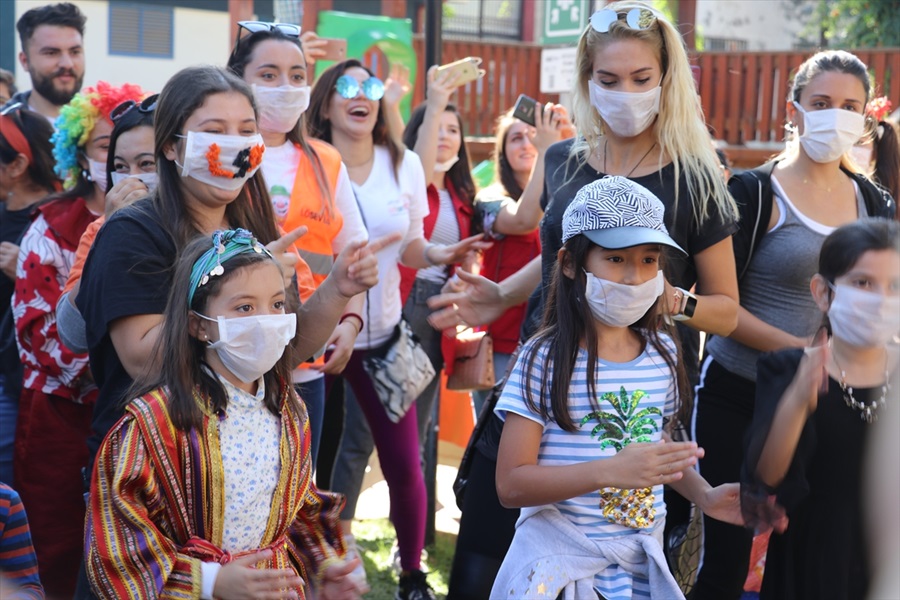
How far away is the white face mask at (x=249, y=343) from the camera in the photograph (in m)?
2.73

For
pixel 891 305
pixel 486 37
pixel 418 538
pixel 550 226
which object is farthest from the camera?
pixel 486 37

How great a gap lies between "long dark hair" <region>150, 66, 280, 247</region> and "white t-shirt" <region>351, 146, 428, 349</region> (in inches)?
53.8

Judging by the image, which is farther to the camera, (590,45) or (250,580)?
(590,45)

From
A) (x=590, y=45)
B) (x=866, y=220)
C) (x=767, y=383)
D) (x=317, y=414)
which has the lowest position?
(x=317, y=414)

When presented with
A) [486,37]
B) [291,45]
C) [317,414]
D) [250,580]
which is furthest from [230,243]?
[486,37]

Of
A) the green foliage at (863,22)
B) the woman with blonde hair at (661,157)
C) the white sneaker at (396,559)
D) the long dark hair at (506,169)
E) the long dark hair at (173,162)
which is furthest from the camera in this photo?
the green foliage at (863,22)

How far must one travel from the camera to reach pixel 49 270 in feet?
12.9

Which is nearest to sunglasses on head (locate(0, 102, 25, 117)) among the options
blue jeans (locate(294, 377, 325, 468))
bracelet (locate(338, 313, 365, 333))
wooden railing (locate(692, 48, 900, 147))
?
bracelet (locate(338, 313, 365, 333))

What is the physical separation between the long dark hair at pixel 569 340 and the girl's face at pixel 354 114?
2005 millimetres

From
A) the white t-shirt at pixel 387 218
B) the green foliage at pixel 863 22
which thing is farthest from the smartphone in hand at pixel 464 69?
the green foliage at pixel 863 22

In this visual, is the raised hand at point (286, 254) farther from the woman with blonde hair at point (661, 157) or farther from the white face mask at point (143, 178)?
the woman with blonde hair at point (661, 157)

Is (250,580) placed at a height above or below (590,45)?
below

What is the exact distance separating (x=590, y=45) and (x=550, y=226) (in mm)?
603

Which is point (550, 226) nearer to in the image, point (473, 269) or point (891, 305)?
point (891, 305)
